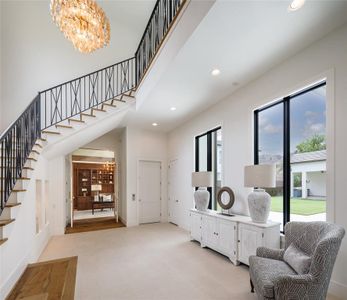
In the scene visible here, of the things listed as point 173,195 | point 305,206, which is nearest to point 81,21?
point 305,206

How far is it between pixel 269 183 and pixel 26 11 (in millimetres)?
7630

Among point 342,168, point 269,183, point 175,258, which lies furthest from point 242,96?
point 175,258

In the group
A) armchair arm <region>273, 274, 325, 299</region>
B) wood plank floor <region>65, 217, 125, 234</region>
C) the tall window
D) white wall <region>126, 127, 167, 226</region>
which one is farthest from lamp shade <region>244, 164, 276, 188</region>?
wood plank floor <region>65, 217, 125, 234</region>

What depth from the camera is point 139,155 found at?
22.9ft

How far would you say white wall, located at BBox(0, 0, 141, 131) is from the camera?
5527mm

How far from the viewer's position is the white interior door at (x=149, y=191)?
22.8ft

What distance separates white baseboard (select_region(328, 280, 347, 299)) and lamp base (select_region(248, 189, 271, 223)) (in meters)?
1.05

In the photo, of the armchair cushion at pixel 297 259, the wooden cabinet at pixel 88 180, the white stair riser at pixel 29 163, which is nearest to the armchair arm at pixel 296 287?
the armchair cushion at pixel 297 259

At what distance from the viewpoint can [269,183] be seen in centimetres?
314

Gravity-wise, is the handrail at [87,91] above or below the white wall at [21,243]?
above

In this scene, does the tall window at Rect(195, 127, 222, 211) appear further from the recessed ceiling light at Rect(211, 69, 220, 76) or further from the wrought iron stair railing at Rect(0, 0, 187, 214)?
the wrought iron stair railing at Rect(0, 0, 187, 214)

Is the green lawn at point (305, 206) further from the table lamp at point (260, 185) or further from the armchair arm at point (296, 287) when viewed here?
the armchair arm at point (296, 287)

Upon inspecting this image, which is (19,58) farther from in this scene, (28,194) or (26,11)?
(28,194)

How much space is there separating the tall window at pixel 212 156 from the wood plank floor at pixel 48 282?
3.42 metres
